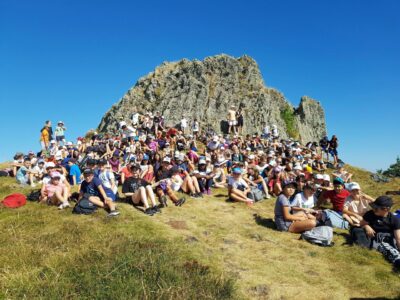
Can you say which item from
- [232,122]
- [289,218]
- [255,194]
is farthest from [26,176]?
[232,122]

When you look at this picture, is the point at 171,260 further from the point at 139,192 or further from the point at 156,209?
the point at 139,192

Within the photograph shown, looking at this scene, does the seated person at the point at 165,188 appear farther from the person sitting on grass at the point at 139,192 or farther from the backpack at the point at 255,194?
the backpack at the point at 255,194

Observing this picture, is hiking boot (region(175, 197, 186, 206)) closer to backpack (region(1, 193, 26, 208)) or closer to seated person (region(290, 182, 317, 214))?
seated person (region(290, 182, 317, 214))

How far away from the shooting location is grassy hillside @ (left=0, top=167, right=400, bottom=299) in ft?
21.4

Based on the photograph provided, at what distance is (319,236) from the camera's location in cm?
1012

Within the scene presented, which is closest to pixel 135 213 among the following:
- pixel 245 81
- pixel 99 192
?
pixel 99 192

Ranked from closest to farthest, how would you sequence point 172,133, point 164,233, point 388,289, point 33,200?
1. point 388,289
2. point 164,233
3. point 33,200
4. point 172,133

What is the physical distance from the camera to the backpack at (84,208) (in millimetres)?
11523

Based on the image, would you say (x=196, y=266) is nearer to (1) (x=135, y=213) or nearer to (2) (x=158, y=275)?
(2) (x=158, y=275)

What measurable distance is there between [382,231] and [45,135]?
82.5ft

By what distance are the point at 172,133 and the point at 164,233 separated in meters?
20.1

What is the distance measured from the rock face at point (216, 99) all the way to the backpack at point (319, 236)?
110ft

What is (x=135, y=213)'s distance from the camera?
38.6ft

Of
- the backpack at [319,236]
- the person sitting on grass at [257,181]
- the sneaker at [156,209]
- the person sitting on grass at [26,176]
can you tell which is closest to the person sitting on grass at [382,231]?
the backpack at [319,236]
